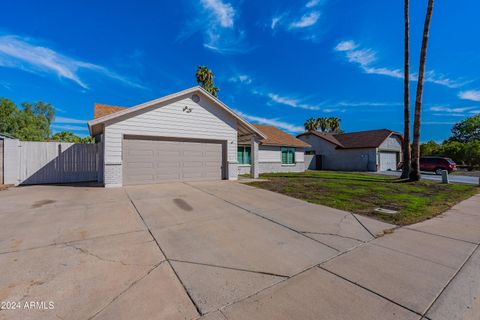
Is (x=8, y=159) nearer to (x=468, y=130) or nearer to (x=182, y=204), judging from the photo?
(x=182, y=204)

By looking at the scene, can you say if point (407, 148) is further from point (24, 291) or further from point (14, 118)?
point (14, 118)

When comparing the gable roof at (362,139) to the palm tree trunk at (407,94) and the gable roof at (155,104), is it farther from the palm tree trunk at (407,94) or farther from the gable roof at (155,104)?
the gable roof at (155,104)

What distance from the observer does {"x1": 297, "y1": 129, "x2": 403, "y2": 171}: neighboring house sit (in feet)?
81.8

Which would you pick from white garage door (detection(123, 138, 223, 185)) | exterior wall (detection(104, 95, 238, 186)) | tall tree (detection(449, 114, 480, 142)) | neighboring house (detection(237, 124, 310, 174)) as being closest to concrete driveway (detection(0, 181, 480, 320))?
exterior wall (detection(104, 95, 238, 186))

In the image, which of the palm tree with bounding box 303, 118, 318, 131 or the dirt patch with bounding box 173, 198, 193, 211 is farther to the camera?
the palm tree with bounding box 303, 118, 318, 131

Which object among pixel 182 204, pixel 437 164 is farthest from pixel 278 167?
pixel 437 164

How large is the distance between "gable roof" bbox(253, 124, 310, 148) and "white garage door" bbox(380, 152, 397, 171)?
427 inches

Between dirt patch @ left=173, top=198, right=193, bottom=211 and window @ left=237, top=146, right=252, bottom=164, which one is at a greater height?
window @ left=237, top=146, right=252, bottom=164

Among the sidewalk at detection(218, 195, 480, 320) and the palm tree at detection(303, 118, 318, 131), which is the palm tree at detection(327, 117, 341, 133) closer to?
the palm tree at detection(303, 118, 318, 131)

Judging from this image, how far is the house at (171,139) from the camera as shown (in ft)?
31.5

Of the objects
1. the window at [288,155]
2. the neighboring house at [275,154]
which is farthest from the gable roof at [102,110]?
the window at [288,155]

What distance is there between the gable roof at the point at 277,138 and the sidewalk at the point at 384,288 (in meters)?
15.6

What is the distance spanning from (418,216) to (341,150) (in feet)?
77.5

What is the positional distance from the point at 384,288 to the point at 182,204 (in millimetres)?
5204
